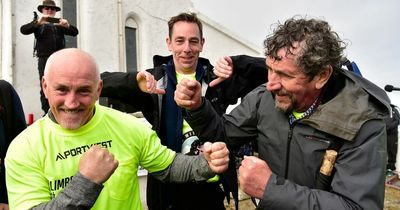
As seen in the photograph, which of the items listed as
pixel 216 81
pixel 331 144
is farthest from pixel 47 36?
pixel 331 144

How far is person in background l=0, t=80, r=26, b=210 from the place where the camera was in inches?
118

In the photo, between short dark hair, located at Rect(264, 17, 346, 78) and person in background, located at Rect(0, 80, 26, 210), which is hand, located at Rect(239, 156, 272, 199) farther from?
person in background, located at Rect(0, 80, 26, 210)

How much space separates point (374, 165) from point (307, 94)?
55 cm

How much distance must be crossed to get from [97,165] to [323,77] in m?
1.43

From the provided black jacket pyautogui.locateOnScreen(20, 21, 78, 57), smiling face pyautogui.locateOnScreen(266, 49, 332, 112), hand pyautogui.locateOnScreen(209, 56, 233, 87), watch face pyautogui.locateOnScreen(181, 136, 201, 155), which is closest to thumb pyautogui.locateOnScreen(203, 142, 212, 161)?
smiling face pyautogui.locateOnScreen(266, 49, 332, 112)

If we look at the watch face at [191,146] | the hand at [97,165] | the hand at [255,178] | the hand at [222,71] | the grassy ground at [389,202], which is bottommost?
the grassy ground at [389,202]

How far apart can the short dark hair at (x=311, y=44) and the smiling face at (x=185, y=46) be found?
106 centimetres

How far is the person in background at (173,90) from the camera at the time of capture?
9.70 feet

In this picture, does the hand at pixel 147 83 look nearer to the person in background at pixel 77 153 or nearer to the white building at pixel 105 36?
the person in background at pixel 77 153

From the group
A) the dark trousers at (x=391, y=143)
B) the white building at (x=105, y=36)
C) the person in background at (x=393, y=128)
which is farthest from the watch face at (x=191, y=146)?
the white building at (x=105, y=36)

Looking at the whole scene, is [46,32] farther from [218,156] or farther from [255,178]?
[255,178]

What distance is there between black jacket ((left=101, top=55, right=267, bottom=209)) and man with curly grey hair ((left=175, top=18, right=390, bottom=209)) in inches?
24.7

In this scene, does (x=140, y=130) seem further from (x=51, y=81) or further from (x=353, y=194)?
(x=353, y=194)

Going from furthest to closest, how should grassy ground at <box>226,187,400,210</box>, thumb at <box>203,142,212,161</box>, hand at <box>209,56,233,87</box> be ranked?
grassy ground at <box>226,187,400,210</box>
hand at <box>209,56,233,87</box>
thumb at <box>203,142,212,161</box>
